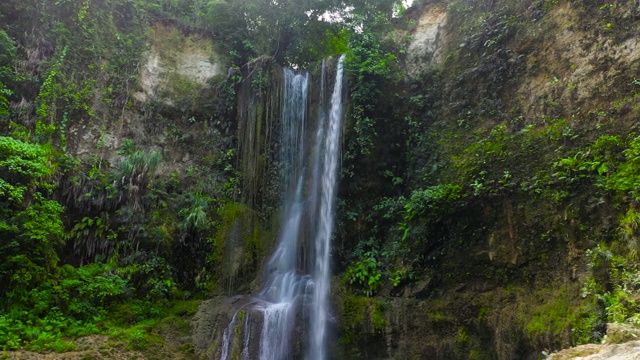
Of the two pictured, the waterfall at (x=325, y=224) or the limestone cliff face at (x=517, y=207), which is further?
the waterfall at (x=325, y=224)

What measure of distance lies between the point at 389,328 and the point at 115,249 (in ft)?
22.7

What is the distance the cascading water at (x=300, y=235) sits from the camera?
9148 mm

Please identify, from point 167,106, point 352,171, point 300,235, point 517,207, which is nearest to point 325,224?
point 300,235

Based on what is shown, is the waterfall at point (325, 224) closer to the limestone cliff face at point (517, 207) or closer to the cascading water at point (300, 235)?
the cascading water at point (300, 235)

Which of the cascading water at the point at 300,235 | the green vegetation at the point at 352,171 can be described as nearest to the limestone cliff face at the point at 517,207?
the green vegetation at the point at 352,171

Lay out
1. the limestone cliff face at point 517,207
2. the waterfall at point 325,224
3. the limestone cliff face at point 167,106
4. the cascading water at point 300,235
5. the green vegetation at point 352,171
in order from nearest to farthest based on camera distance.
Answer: the limestone cliff face at point 517,207
the green vegetation at point 352,171
the cascading water at point 300,235
the waterfall at point 325,224
the limestone cliff face at point 167,106

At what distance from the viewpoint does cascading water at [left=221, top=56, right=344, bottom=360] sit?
9148mm

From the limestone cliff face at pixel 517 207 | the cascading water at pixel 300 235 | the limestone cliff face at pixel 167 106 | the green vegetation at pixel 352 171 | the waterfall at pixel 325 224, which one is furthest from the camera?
the limestone cliff face at pixel 167 106

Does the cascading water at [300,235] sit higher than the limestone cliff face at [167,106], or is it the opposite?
the limestone cliff face at [167,106]

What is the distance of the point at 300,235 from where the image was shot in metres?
12.0

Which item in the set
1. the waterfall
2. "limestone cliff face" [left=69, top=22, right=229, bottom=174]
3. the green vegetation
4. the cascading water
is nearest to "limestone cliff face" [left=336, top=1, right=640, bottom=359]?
the green vegetation

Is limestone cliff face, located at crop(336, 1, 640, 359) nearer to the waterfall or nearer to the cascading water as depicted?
the waterfall

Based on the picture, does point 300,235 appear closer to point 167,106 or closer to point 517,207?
point 517,207

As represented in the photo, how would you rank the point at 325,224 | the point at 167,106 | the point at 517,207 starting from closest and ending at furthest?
the point at 517,207 < the point at 325,224 < the point at 167,106
